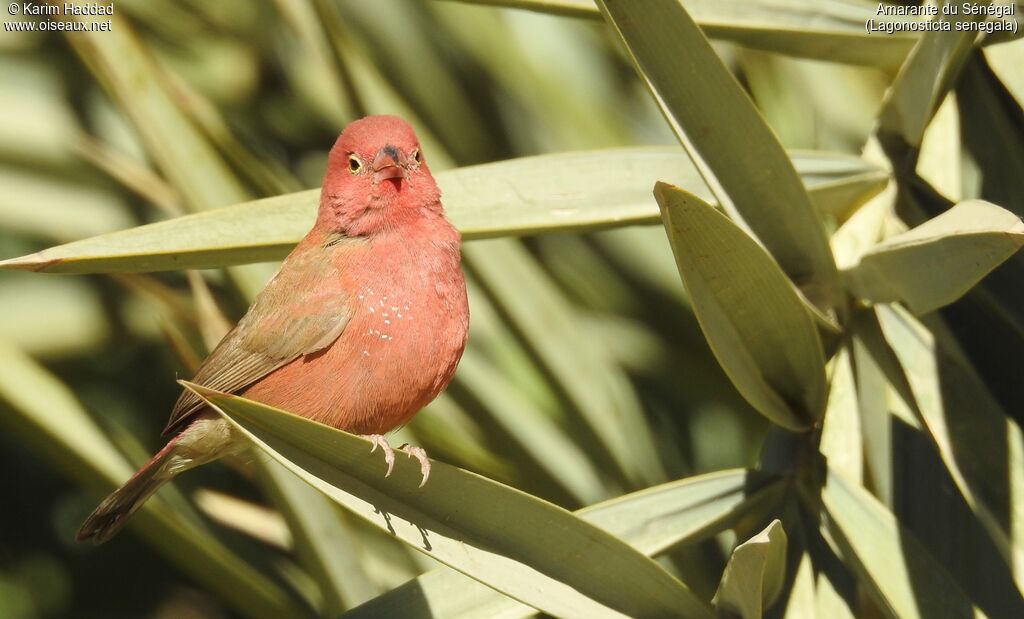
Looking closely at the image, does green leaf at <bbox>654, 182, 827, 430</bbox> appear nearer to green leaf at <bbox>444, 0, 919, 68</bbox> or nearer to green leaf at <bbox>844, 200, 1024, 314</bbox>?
green leaf at <bbox>844, 200, 1024, 314</bbox>

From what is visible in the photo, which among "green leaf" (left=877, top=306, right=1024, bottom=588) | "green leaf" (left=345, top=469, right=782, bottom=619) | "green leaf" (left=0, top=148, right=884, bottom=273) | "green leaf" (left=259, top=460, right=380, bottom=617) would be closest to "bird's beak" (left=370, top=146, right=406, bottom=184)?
"green leaf" (left=0, top=148, right=884, bottom=273)

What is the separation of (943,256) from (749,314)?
0.36 metres

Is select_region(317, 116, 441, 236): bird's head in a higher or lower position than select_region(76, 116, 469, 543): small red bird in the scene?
higher

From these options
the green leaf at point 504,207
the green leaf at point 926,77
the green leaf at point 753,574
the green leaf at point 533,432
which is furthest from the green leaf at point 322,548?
the green leaf at point 926,77

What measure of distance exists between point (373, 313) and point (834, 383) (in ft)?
3.38

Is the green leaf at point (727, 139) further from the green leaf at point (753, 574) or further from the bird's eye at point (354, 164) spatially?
the bird's eye at point (354, 164)

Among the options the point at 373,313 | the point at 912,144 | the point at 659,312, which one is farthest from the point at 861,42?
the point at 373,313

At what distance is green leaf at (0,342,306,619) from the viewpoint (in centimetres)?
298

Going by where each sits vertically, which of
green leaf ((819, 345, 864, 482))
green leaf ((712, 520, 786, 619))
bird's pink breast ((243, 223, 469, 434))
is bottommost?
green leaf ((712, 520, 786, 619))

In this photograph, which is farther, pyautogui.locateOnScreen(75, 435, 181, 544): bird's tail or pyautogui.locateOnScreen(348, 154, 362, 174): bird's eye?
pyautogui.locateOnScreen(348, 154, 362, 174): bird's eye

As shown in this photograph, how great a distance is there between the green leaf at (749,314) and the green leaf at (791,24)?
87 centimetres

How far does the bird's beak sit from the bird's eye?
7 centimetres

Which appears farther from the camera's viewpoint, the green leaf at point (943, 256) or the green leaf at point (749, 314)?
the green leaf at point (749, 314)

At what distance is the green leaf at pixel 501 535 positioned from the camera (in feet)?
6.37
